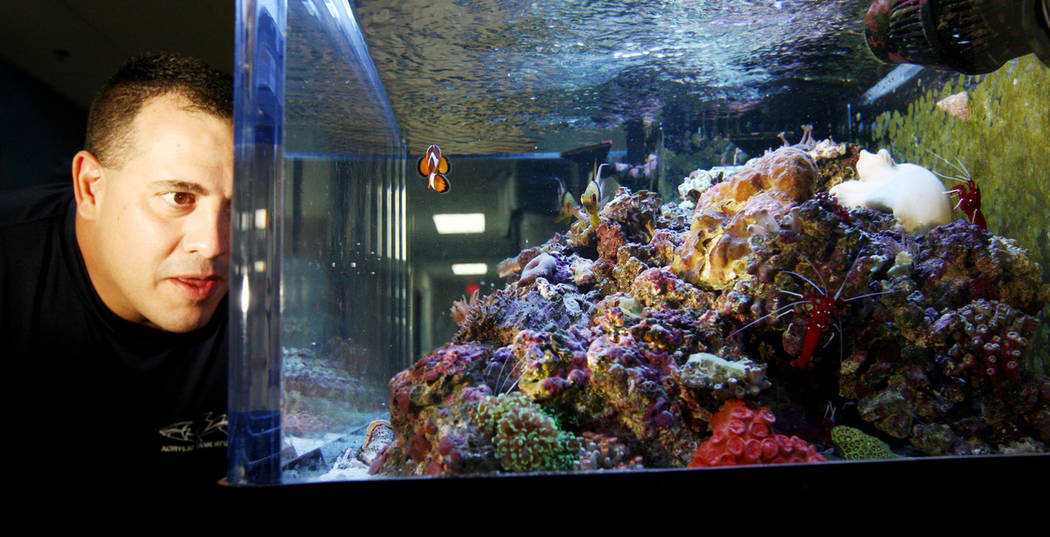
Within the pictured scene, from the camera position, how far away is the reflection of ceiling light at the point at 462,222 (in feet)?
9.34

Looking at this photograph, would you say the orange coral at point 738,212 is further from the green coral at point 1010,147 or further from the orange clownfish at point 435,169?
the orange clownfish at point 435,169

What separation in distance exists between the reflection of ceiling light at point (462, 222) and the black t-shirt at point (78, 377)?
1.39 m

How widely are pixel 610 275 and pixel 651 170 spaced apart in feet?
2.64

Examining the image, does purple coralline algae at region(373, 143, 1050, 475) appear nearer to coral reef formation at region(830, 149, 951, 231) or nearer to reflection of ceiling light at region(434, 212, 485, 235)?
coral reef formation at region(830, 149, 951, 231)

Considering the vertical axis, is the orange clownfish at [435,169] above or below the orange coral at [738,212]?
above

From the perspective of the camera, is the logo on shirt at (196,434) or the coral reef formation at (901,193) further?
the coral reef formation at (901,193)

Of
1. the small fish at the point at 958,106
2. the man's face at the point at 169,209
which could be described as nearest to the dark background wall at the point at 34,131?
the man's face at the point at 169,209

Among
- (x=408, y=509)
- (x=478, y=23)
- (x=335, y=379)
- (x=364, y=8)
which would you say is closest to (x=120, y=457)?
(x=335, y=379)

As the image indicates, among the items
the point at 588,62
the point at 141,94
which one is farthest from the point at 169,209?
the point at 588,62

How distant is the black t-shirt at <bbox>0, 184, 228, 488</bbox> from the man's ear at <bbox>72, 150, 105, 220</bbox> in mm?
146

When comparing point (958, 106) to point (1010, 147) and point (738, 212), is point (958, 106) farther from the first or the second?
point (738, 212)

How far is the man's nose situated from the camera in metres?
1.64

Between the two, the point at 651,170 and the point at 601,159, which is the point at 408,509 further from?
the point at 651,170

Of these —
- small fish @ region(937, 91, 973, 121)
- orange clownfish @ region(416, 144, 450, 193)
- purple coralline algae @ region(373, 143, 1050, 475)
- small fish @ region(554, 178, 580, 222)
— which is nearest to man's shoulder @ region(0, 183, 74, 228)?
purple coralline algae @ region(373, 143, 1050, 475)
